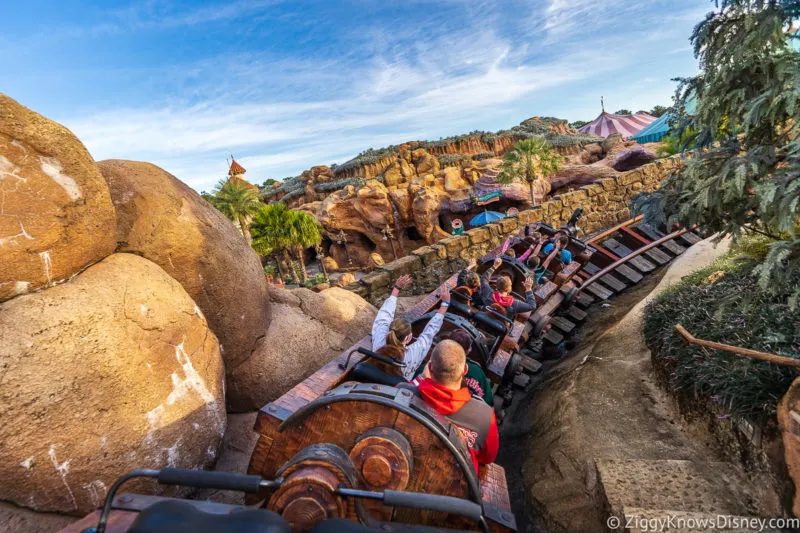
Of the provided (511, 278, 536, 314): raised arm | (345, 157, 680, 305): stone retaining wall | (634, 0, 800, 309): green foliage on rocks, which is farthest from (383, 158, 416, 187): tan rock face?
(634, 0, 800, 309): green foliage on rocks

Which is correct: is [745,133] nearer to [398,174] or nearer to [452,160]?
[398,174]

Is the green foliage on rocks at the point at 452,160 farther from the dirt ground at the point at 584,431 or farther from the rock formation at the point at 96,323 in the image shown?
the rock formation at the point at 96,323

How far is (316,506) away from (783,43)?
380 centimetres

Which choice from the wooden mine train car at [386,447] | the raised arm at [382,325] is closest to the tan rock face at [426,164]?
the raised arm at [382,325]

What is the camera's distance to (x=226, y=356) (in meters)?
3.93

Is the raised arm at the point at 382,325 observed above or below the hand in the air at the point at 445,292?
above

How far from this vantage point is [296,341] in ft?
14.9

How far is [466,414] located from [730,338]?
2730mm

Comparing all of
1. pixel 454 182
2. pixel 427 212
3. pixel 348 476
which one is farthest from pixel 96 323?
pixel 454 182

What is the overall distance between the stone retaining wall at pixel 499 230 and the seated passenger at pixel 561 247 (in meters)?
1.41

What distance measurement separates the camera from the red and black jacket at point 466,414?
244cm

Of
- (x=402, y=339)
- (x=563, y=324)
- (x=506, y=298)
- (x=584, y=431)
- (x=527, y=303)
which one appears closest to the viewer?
(x=402, y=339)

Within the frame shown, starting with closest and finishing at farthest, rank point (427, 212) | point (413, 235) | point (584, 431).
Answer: point (584, 431) < point (427, 212) < point (413, 235)

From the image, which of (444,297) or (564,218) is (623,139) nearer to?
(564,218)
